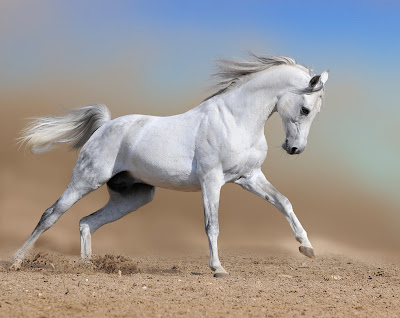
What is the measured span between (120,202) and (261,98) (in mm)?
2260

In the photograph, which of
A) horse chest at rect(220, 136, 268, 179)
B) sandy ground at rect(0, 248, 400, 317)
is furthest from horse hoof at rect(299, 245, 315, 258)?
horse chest at rect(220, 136, 268, 179)

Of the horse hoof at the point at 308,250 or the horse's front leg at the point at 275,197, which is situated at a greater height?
the horse's front leg at the point at 275,197

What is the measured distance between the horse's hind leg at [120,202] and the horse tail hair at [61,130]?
862mm

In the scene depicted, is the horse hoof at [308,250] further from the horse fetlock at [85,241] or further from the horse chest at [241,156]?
the horse fetlock at [85,241]

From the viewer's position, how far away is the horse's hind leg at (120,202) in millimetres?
8430

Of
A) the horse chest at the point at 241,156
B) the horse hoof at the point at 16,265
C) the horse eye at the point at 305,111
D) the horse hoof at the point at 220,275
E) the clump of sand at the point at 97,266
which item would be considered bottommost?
the horse hoof at the point at 16,265

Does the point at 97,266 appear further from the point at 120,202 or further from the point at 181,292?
the point at 181,292

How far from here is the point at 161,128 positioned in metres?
7.88

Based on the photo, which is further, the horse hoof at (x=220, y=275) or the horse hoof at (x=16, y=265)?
the horse hoof at (x=16, y=265)

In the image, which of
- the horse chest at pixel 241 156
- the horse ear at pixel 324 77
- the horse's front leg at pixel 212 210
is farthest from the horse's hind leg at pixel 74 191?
the horse ear at pixel 324 77

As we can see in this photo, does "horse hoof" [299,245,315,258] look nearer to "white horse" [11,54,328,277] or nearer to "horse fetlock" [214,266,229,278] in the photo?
"white horse" [11,54,328,277]

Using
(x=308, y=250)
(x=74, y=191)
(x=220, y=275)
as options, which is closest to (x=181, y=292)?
(x=220, y=275)

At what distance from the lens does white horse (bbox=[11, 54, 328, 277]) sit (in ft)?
24.2

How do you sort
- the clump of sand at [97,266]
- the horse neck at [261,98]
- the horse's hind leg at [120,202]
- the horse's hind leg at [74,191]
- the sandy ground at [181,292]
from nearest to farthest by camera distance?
1. the sandy ground at [181,292]
2. the horse neck at [261,98]
3. the clump of sand at [97,266]
4. the horse's hind leg at [74,191]
5. the horse's hind leg at [120,202]
